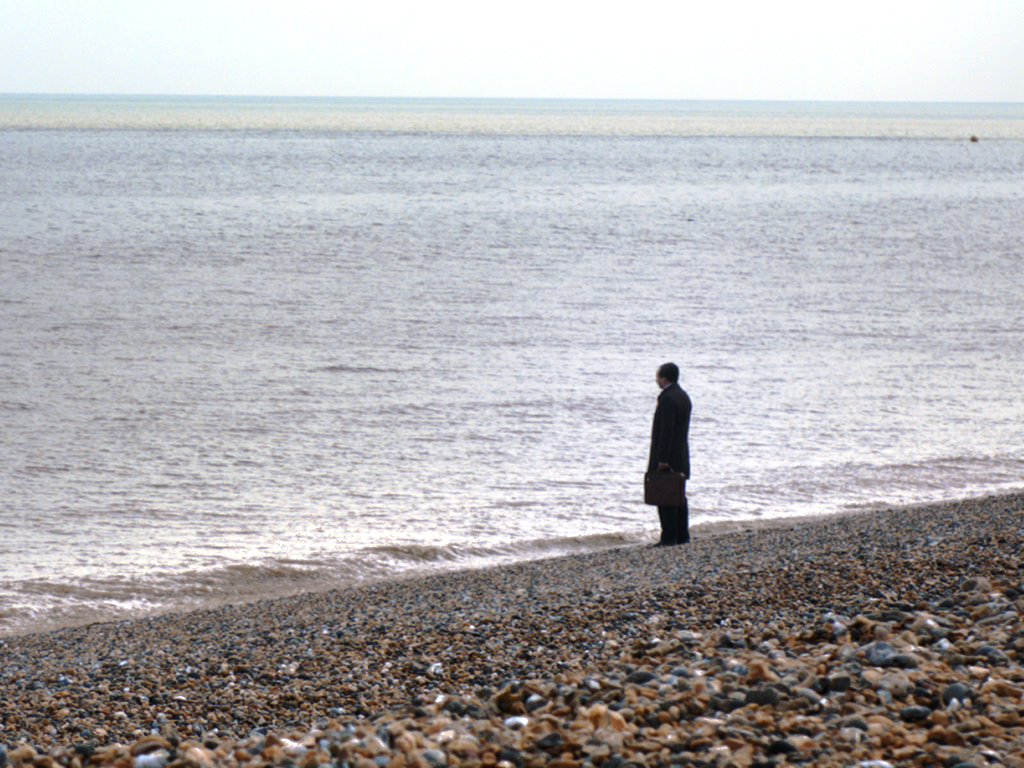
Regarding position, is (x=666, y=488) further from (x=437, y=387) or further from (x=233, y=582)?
(x=437, y=387)

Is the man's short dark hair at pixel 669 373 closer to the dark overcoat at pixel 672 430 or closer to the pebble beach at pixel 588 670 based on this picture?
the dark overcoat at pixel 672 430

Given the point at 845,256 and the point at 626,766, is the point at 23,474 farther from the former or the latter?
the point at 845,256

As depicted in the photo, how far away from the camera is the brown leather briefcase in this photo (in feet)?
30.0

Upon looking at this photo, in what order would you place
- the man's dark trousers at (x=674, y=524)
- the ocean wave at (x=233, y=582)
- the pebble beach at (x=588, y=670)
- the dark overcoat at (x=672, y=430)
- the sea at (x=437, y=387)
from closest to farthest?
the pebble beach at (x=588, y=670) → the ocean wave at (x=233, y=582) → the dark overcoat at (x=672, y=430) → the man's dark trousers at (x=674, y=524) → the sea at (x=437, y=387)

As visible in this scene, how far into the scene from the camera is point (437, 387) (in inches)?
626

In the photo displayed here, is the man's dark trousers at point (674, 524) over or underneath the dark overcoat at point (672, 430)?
underneath

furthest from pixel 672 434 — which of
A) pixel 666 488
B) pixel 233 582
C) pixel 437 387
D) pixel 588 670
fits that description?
pixel 437 387

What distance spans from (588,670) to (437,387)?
438 inches

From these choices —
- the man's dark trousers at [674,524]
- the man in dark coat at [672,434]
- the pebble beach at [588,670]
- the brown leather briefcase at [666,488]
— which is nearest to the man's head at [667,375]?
the man in dark coat at [672,434]

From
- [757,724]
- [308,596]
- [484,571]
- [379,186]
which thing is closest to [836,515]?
[484,571]

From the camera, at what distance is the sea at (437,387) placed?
393 inches

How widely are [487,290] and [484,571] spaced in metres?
18.2

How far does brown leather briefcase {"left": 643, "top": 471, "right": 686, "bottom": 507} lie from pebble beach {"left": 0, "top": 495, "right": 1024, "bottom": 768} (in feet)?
Answer: 2.88

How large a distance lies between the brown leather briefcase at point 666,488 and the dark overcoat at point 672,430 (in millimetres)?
76
